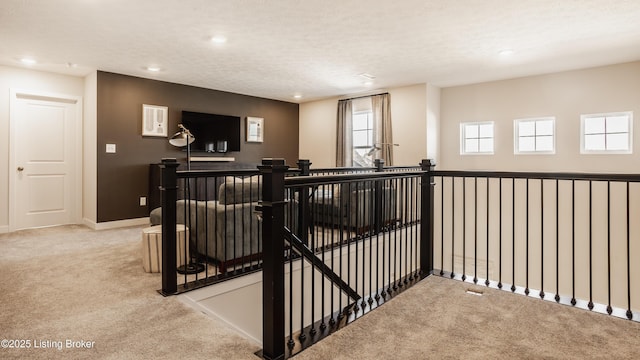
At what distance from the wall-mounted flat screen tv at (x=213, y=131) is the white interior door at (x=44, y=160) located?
5.58ft

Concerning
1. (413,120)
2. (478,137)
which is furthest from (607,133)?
(413,120)

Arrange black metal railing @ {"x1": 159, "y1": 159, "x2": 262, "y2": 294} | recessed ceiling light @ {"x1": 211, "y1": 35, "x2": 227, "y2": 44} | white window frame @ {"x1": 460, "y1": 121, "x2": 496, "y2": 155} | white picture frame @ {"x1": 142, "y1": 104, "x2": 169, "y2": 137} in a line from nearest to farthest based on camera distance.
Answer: black metal railing @ {"x1": 159, "y1": 159, "x2": 262, "y2": 294}
recessed ceiling light @ {"x1": 211, "y1": 35, "x2": 227, "y2": 44}
white picture frame @ {"x1": 142, "y1": 104, "x2": 169, "y2": 137}
white window frame @ {"x1": 460, "y1": 121, "x2": 496, "y2": 155}

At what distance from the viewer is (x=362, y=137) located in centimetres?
725

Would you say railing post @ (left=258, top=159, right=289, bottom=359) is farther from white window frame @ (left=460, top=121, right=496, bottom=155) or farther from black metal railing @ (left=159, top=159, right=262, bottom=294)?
white window frame @ (left=460, top=121, right=496, bottom=155)

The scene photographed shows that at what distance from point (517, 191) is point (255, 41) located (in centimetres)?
473

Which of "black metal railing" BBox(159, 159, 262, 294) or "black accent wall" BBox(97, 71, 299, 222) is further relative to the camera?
"black accent wall" BBox(97, 71, 299, 222)

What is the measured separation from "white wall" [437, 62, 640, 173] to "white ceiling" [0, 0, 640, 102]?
29cm

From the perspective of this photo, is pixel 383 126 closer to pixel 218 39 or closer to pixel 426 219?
pixel 218 39

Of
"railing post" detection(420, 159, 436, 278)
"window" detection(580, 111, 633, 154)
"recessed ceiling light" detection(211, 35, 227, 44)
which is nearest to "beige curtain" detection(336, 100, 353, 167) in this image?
"recessed ceiling light" detection(211, 35, 227, 44)

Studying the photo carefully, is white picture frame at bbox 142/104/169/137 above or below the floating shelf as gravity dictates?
above

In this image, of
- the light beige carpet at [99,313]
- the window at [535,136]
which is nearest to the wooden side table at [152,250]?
the light beige carpet at [99,313]

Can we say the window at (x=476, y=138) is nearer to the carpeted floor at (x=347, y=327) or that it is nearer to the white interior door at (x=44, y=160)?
the carpeted floor at (x=347, y=327)

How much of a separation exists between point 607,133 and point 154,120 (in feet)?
22.8

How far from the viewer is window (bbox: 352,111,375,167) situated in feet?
23.4
